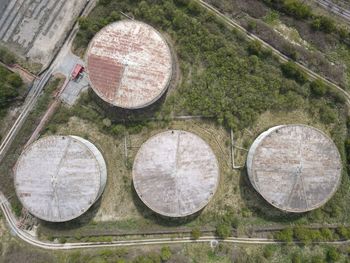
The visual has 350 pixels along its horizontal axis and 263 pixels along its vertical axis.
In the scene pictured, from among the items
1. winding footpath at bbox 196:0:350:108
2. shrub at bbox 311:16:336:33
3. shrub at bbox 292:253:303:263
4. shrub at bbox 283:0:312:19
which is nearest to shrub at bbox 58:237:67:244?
shrub at bbox 292:253:303:263

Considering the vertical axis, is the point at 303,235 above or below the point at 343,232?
below

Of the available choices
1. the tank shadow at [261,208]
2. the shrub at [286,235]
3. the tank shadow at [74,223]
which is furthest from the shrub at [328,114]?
the tank shadow at [74,223]

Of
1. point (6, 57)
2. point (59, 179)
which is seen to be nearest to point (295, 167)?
point (59, 179)

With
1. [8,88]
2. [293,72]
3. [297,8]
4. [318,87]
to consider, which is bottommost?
[8,88]

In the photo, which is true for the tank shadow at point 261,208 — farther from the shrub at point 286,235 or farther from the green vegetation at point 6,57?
the green vegetation at point 6,57

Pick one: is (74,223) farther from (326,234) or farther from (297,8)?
(297,8)

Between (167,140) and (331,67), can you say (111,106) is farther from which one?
(331,67)

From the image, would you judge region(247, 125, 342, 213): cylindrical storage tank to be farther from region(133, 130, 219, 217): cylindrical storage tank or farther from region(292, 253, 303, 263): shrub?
region(292, 253, 303, 263): shrub
